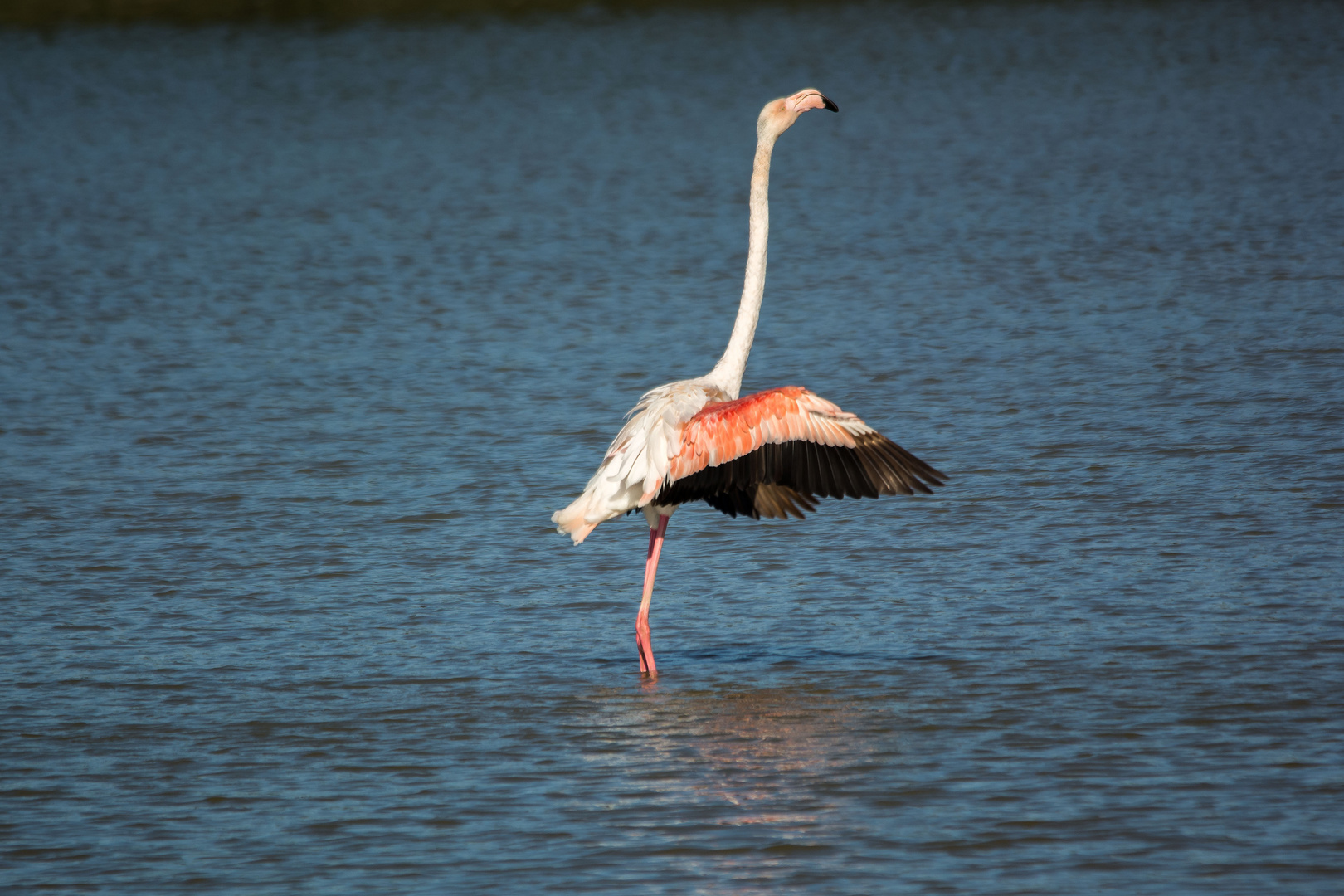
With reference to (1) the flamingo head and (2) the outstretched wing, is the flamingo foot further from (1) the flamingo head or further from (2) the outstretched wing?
(1) the flamingo head

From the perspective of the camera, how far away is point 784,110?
26.6ft

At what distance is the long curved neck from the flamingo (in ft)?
0.91

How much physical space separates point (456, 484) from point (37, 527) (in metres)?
2.33

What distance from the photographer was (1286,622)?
7629 mm

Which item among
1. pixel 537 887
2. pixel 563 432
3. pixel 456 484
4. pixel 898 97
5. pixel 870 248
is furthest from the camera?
pixel 898 97

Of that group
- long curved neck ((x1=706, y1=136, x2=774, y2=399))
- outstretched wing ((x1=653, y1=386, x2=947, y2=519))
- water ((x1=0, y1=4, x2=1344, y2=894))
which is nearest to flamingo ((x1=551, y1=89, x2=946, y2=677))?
outstretched wing ((x1=653, y1=386, x2=947, y2=519))

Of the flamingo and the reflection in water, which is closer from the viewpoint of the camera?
the reflection in water

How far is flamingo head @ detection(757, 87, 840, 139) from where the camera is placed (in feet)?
26.2

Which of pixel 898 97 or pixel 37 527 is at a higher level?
pixel 898 97

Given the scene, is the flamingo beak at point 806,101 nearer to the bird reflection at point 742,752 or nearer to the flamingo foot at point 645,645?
the flamingo foot at point 645,645

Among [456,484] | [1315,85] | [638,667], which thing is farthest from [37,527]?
[1315,85]

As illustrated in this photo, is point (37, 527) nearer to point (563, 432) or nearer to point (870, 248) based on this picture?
point (563, 432)

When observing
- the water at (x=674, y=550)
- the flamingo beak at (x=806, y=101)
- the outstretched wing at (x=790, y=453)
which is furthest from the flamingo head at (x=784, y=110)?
the water at (x=674, y=550)

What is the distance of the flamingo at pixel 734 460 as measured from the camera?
7.24 metres
